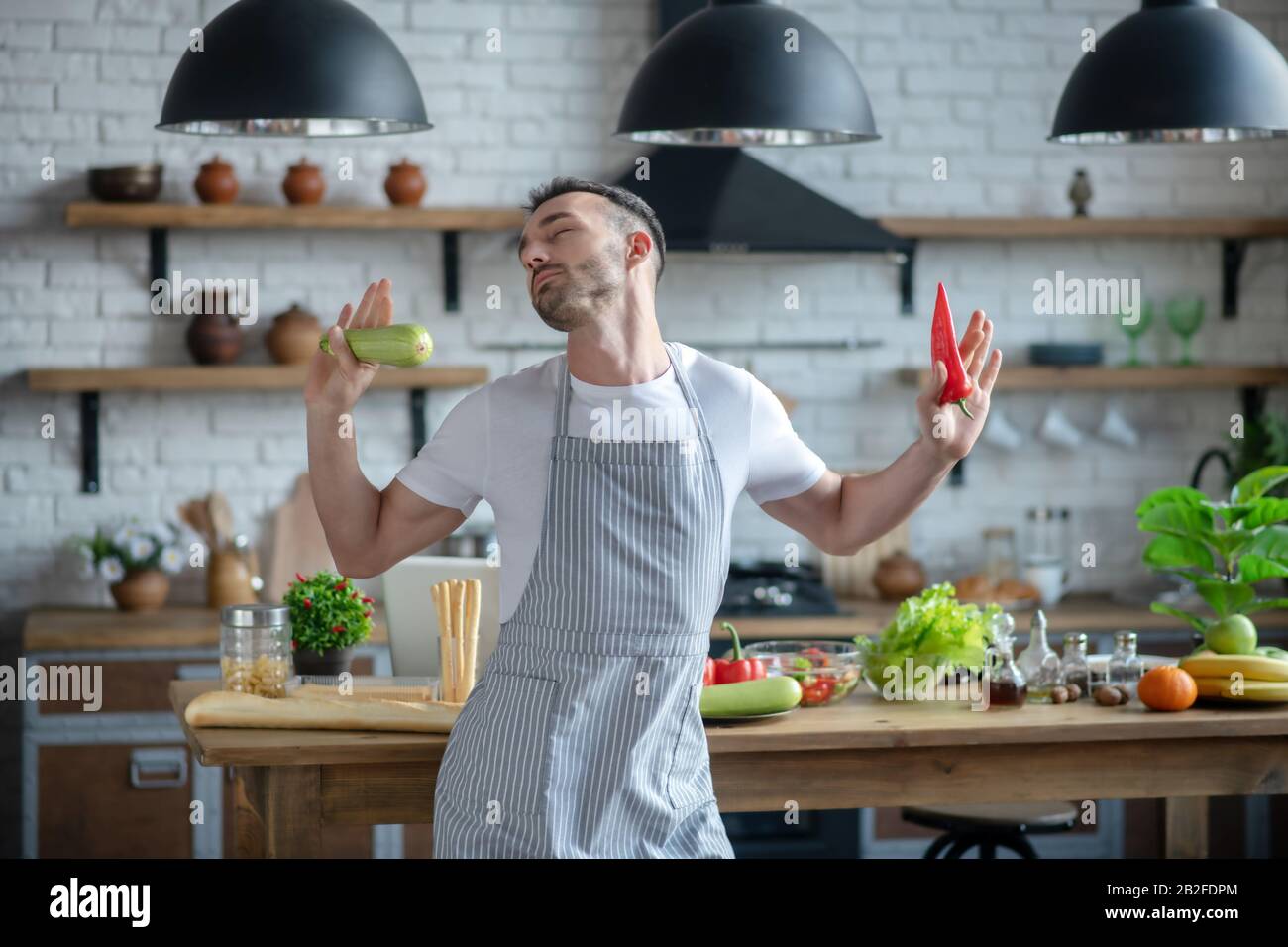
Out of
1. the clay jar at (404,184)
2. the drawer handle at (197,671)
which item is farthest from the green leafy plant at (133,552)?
the clay jar at (404,184)

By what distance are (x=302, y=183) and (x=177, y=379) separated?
0.70 m

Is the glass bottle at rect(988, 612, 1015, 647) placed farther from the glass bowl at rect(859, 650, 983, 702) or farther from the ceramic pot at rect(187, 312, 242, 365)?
the ceramic pot at rect(187, 312, 242, 365)

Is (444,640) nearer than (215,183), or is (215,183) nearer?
(444,640)

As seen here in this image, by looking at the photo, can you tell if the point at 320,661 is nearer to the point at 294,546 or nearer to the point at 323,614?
the point at 323,614

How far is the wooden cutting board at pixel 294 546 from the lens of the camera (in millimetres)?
4891

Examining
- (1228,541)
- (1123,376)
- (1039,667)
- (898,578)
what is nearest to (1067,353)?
(1123,376)

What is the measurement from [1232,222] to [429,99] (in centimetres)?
262

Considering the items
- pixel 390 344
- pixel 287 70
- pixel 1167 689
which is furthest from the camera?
pixel 1167 689

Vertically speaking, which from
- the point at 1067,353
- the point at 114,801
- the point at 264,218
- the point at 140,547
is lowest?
the point at 114,801

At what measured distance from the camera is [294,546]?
195 inches

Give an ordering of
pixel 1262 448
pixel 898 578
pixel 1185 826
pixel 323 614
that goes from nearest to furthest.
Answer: pixel 323 614 < pixel 1185 826 < pixel 898 578 < pixel 1262 448

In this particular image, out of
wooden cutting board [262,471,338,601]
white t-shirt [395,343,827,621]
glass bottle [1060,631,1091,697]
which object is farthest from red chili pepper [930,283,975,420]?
wooden cutting board [262,471,338,601]

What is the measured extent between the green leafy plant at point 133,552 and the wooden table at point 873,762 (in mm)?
2087
